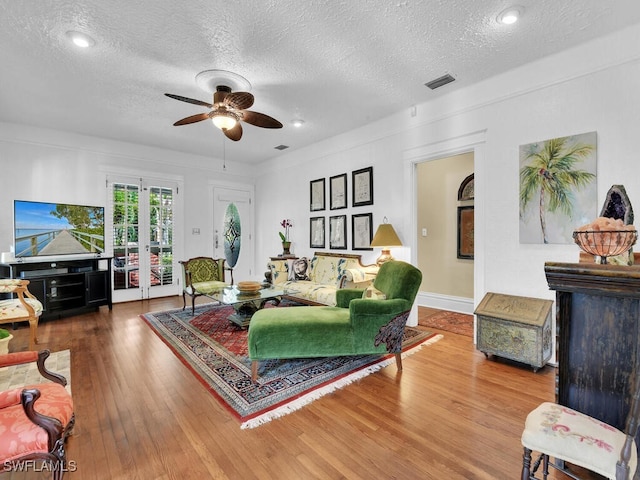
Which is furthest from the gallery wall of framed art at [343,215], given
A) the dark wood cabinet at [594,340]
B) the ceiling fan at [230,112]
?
the dark wood cabinet at [594,340]

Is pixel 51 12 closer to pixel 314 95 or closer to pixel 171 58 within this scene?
pixel 171 58

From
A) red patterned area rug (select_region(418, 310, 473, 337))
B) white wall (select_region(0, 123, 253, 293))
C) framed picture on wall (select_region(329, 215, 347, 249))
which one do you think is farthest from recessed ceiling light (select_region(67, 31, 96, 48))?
red patterned area rug (select_region(418, 310, 473, 337))

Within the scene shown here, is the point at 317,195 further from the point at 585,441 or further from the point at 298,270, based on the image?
the point at 585,441

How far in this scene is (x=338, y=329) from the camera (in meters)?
2.56

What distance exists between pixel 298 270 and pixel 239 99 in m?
2.92

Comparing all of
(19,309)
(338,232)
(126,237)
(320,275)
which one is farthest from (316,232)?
(19,309)

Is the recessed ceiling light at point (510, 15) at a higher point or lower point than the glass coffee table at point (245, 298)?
higher

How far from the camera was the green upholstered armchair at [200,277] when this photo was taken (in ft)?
14.7

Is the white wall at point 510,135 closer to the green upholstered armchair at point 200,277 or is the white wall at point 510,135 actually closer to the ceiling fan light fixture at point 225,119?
the ceiling fan light fixture at point 225,119

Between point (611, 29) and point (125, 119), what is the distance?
5400mm

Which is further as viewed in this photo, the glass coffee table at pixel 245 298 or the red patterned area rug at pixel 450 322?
the red patterned area rug at pixel 450 322

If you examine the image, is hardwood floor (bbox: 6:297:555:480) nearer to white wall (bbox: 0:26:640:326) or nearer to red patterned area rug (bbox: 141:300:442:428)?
red patterned area rug (bbox: 141:300:442:428)

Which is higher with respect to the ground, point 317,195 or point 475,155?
point 475,155

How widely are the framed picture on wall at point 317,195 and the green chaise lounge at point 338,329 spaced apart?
2.90 m
